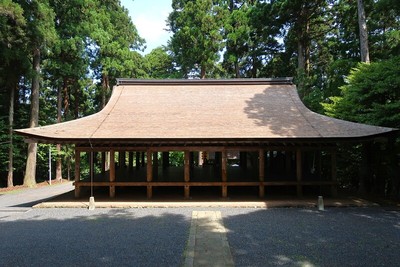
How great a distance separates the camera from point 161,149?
10.8 m

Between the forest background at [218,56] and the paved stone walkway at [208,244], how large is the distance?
21.5 feet

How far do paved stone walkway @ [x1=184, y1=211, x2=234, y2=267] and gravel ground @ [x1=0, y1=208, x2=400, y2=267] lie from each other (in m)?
0.16

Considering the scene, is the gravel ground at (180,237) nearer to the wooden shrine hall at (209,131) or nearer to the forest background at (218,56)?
the wooden shrine hall at (209,131)

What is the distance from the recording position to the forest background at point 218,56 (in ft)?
40.0

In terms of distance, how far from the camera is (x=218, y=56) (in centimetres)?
2597

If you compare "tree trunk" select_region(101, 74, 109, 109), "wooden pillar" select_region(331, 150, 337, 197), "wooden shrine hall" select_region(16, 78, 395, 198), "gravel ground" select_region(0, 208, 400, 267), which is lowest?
"gravel ground" select_region(0, 208, 400, 267)

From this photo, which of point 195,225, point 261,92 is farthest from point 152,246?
point 261,92

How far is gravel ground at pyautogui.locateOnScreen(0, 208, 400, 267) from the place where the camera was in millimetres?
5230

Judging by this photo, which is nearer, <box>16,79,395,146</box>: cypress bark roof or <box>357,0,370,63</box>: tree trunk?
<box>16,79,395,146</box>: cypress bark roof

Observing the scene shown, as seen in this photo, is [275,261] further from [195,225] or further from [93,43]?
[93,43]

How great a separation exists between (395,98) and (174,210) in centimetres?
825

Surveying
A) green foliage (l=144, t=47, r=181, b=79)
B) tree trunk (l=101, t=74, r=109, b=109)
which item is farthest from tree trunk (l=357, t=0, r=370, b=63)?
green foliage (l=144, t=47, r=181, b=79)

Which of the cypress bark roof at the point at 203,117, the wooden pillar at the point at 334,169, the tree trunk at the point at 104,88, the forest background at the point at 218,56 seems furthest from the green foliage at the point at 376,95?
the tree trunk at the point at 104,88

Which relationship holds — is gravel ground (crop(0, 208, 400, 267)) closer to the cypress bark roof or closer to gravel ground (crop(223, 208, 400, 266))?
gravel ground (crop(223, 208, 400, 266))
